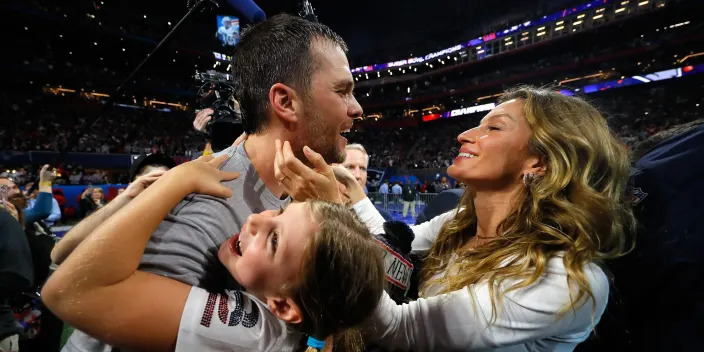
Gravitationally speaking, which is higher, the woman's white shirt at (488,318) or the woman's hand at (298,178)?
the woman's hand at (298,178)

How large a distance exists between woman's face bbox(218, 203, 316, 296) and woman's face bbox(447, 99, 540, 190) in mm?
1115

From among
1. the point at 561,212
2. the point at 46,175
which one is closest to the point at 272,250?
the point at 561,212

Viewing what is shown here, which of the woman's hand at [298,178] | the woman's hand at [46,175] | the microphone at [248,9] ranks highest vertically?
the microphone at [248,9]

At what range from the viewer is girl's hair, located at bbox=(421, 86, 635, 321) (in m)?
1.55

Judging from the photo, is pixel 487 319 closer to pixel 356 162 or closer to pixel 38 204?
pixel 356 162

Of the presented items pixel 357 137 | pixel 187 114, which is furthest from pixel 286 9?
pixel 357 137

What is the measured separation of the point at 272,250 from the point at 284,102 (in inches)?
27.4

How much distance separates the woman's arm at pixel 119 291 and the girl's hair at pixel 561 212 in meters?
1.23

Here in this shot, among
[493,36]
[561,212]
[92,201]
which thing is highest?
[493,36]

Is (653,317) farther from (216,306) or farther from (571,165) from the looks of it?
(216,306)

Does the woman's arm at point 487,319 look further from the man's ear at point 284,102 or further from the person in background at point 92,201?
Result: the person in background at point 92,201

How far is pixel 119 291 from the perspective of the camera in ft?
3.16

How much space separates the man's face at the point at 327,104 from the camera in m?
1.55

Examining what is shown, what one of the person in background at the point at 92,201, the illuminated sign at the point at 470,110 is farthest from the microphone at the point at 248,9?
the illuminated sign at the point at 470,110
